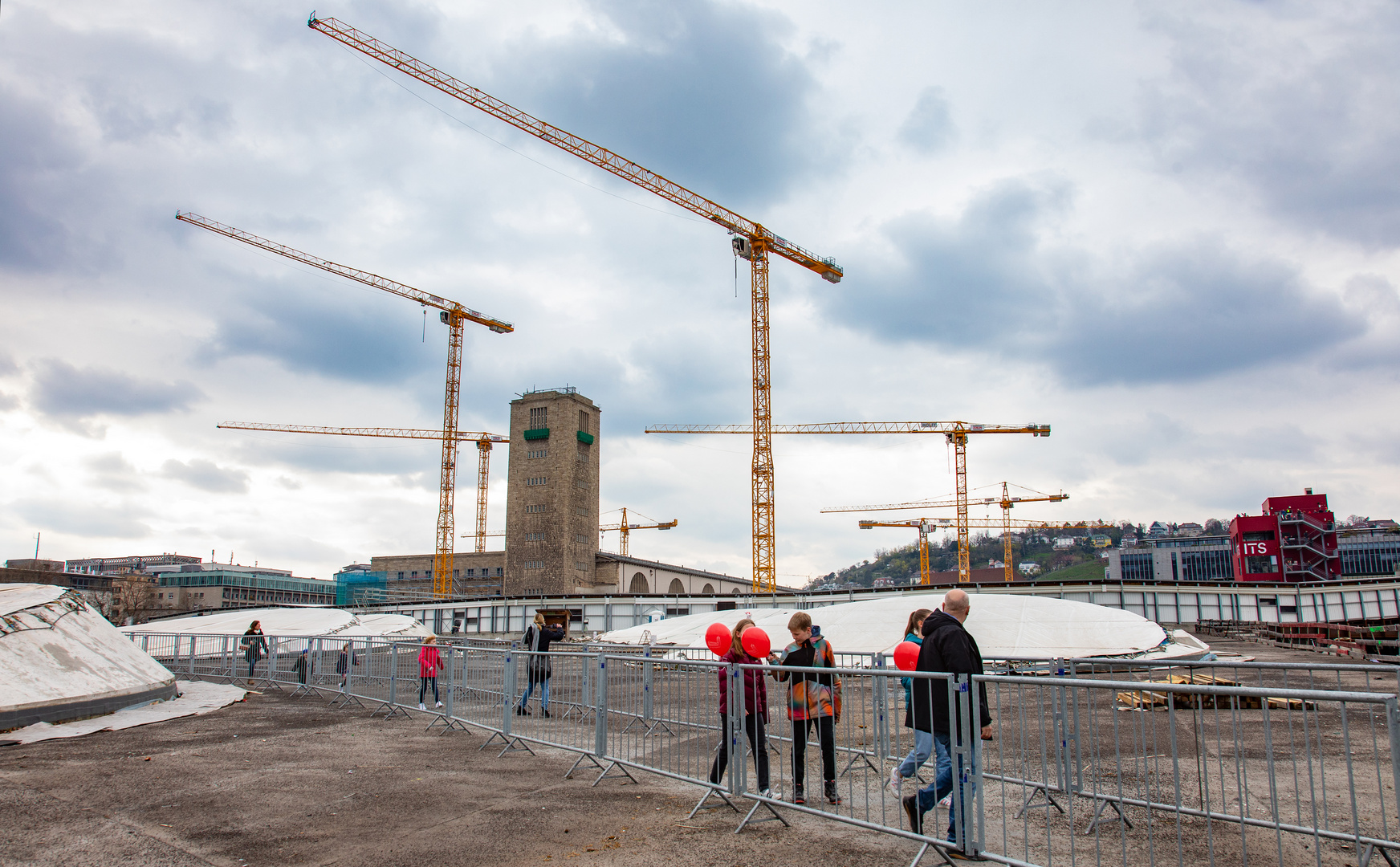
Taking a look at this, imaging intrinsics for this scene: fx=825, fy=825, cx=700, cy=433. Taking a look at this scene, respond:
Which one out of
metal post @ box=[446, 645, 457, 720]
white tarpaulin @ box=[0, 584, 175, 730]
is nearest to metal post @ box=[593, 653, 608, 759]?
metal post @ box=[446, 645, 457, 720]

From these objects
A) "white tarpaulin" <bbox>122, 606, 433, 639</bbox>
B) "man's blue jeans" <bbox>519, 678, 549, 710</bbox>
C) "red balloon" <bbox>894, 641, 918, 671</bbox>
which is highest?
"red balloon" <bbox>894, 641, 918, 671</bbox>

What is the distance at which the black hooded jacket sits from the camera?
20.2ft

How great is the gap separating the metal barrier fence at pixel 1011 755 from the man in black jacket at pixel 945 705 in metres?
0.02

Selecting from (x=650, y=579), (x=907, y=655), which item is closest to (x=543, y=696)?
(x=907, y=655)

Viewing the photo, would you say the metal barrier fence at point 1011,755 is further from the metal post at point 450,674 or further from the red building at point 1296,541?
the red building at point 1296,541

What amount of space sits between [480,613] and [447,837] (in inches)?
2749

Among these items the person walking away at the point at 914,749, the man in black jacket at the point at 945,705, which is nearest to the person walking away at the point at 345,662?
the person walking away at the point at 914,749

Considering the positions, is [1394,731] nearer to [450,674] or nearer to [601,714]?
[601,714]

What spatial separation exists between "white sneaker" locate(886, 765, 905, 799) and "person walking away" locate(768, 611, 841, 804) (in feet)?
1.82

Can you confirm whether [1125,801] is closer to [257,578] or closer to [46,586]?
[46,586]

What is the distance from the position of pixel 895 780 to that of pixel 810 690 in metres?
1.08

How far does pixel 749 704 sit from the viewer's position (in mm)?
7828

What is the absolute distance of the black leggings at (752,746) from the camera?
764 centimetres

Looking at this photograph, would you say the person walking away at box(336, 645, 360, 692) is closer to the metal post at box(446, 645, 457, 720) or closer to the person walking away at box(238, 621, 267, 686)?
the metal post at box(446, 645, 457, 720)
